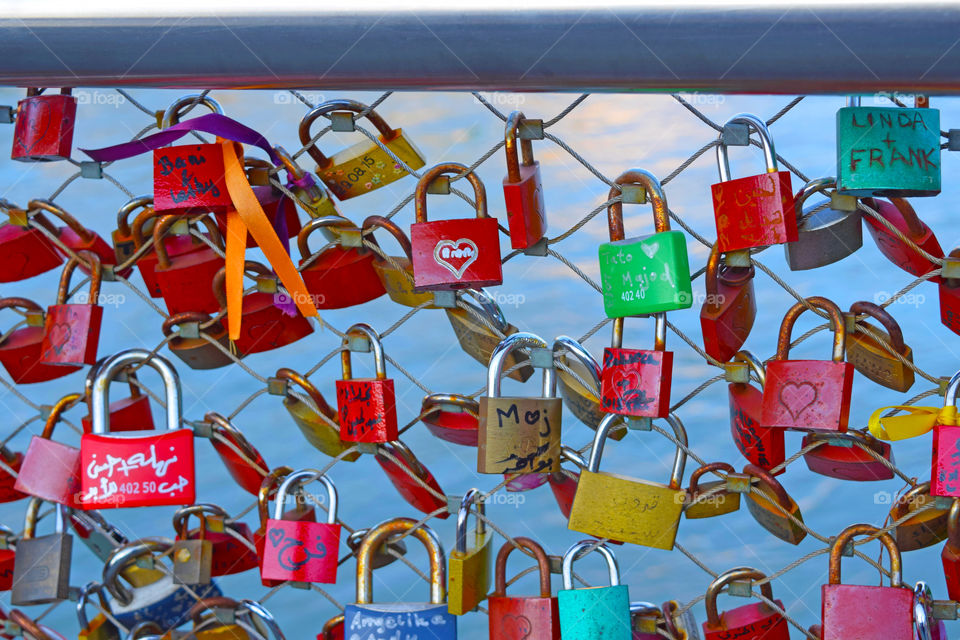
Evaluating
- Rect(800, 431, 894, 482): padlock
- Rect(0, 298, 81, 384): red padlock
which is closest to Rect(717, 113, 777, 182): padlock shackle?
Rect(800, 431, 894, 482): padlock

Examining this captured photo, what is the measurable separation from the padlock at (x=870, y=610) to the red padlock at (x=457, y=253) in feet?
1.11

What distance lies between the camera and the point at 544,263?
199 cm

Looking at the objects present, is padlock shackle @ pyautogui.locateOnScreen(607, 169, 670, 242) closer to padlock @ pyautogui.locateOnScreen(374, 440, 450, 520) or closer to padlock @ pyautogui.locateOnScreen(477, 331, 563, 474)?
padlock @ pyautogui.locateOnScreen(477, 331, 563, 474)

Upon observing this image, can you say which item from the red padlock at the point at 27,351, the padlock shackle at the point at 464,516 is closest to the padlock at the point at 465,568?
the padlock shackle at the point at 464,516

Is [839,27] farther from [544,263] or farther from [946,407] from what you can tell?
[544,263]

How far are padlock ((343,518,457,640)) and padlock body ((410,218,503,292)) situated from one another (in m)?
0.20

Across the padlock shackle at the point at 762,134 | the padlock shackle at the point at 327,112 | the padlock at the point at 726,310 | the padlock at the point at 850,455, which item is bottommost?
the padlock at the point at 850,455

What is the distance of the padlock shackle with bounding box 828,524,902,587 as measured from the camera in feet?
2.57

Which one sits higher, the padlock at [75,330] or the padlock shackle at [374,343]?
the padlock at [75,330]

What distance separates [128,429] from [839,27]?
0.85 metres

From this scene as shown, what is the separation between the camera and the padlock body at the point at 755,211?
764 millimetres

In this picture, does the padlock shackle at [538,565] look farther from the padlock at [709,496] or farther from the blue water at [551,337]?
the blue water at [551,337]

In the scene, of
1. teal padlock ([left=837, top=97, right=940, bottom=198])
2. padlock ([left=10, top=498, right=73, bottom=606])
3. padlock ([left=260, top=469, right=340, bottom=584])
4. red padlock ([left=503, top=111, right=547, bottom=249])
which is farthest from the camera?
padlock ([left=10, top=498, right=73, bottom=606])

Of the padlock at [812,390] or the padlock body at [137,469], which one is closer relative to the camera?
the padlock at [812,390]
